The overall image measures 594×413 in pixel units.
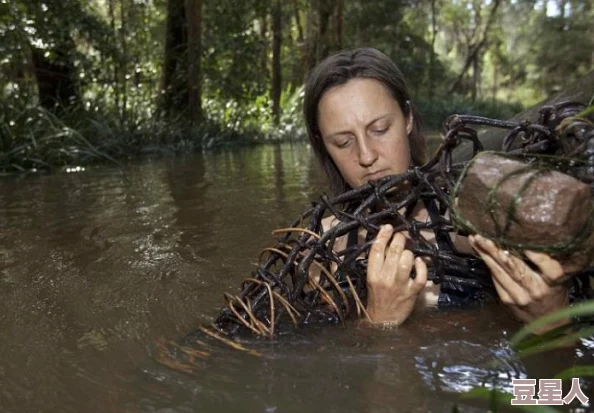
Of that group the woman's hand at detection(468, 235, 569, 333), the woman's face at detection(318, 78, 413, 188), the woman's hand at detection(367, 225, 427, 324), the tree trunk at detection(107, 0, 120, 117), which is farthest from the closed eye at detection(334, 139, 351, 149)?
the tree trunk at detection(107, 0, 120, 117)

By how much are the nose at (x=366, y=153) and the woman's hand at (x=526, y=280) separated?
725mm

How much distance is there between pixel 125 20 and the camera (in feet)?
33.3

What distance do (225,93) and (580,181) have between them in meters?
11.7

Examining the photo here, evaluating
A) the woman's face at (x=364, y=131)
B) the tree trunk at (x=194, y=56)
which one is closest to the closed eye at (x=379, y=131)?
the woman's face at (x=364, y=131)

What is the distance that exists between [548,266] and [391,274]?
18.5 inches

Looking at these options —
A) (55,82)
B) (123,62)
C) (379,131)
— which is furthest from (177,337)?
(55,82)

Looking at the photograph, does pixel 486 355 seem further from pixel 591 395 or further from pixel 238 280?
pixel 238 280

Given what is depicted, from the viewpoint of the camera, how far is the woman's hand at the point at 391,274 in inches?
65.4

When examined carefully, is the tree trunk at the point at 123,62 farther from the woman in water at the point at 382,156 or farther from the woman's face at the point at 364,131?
the woman's face at the point at 364,131

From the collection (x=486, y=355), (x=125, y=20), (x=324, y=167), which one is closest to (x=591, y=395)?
(x=486, y=355)

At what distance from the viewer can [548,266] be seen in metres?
1.33

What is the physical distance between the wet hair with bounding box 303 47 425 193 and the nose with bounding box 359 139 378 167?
27 centimetres

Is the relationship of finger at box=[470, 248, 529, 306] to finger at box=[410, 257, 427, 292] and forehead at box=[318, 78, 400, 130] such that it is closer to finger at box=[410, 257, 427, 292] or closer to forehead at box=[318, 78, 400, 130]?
finger at box=[410, 257, 427, 292]

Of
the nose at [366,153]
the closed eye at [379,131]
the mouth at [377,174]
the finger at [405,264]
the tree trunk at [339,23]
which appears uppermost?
the tree trunk at [339,23]
